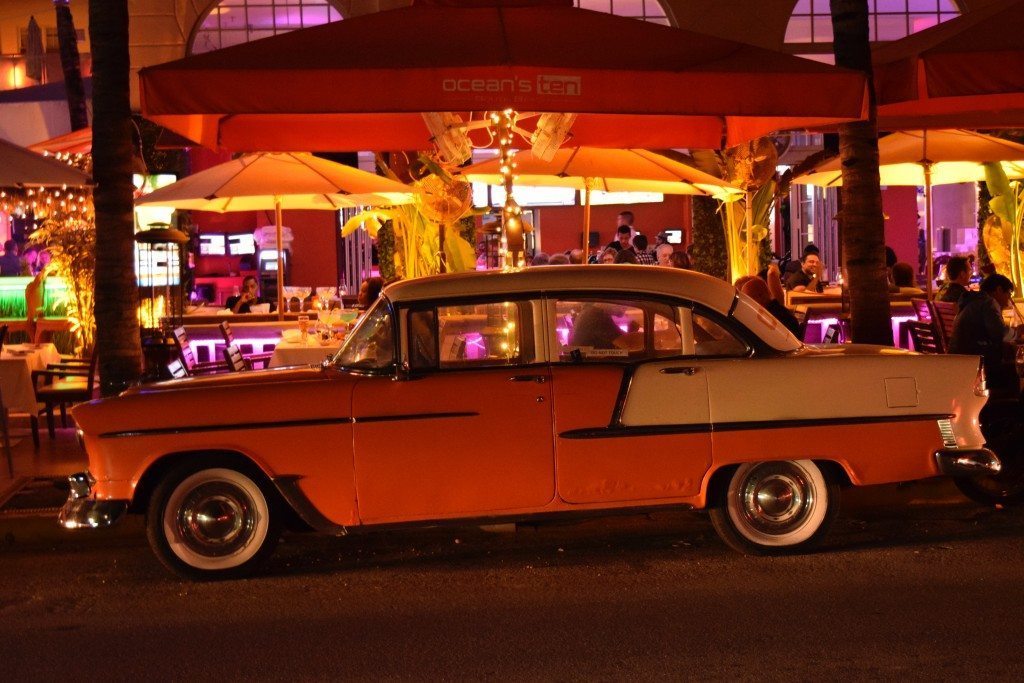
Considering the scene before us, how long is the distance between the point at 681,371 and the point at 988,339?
3805 millimetres

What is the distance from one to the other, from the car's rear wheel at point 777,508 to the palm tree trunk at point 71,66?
16.8 m

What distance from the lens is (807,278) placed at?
20281 millimetres

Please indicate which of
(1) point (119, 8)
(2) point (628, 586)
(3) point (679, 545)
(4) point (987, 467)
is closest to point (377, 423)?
(2) point (628, 586)

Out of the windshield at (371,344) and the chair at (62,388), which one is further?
the chair at (62,388)

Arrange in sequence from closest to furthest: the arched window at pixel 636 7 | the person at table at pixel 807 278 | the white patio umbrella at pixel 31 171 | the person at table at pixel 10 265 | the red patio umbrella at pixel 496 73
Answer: the red patio umbrella at pixel 496 73 → the white patio umbrella at pixel 31 171 → the person at table at pixel 807 278 → the arched window at pixel 636 7 → the person at table at pixel 10 265

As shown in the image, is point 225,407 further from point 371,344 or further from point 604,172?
point 604,172

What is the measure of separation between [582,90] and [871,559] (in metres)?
3.35

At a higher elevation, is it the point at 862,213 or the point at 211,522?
the point at 862,213

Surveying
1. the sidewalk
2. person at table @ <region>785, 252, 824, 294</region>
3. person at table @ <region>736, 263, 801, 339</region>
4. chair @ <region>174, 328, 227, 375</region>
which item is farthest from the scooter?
person at table @ <region>785, 252, 824, 294</region>

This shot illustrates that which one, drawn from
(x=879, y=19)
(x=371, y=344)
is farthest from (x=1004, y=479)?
(x=879, y=19)

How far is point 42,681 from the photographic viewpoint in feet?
18.6

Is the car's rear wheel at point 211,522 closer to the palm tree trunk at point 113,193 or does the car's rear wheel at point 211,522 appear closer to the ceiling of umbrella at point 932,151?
the palm tree trunk at point 113,193

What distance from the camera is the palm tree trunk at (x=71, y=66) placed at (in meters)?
21.9

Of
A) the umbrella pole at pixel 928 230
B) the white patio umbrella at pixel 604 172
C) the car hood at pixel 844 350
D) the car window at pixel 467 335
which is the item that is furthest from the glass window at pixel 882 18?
the car window at pixel 467 335
